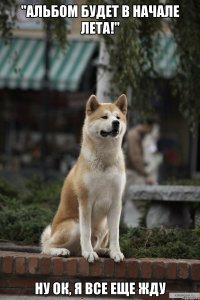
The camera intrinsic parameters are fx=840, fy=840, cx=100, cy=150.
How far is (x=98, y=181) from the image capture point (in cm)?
688

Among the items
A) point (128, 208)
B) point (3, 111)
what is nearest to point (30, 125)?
point (3, 111)

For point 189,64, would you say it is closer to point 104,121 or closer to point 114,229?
point 104,121

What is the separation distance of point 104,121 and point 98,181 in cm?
49

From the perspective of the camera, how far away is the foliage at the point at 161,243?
759 centimetres

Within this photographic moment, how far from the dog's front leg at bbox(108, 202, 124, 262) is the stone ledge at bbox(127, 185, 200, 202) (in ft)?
8.26

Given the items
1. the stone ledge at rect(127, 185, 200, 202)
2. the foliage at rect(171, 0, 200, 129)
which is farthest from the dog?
the foliage at rect(171, 0, 200, 129)

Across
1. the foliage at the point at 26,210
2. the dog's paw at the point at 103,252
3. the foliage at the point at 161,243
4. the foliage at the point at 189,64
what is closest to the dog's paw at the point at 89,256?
the dog's paw at the point at 103,252

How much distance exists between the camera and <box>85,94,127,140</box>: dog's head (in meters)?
6.82

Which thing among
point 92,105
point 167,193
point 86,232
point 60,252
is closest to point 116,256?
point 86,232

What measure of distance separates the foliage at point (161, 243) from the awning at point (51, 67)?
39.2 feet
